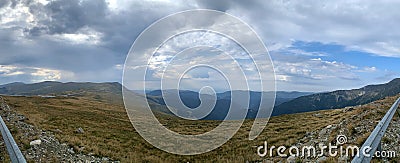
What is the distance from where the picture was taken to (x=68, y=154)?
14898mm

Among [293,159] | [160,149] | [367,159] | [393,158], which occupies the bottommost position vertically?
[160,149]

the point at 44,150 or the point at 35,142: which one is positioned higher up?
the point at 35,142

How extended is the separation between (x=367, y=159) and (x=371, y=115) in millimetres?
15121

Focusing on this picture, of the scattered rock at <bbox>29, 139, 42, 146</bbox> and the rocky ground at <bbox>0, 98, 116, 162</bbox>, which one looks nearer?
the rocky ground at <bbox>0, 98, 116, 162</bbox>

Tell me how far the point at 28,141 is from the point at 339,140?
54.1ft

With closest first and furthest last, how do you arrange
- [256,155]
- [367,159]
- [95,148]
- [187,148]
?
1. [367,159]
2. [256,155]
3. [95,148]
4. [187,148]

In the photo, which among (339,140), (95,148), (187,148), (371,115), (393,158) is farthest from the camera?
(187,148)

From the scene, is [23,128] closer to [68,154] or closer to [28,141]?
[28,141]

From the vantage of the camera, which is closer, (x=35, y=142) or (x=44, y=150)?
(x=44, y=150)

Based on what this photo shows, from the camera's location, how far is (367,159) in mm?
5547

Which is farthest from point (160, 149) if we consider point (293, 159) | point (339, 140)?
point (339, 140)

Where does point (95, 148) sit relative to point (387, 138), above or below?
below

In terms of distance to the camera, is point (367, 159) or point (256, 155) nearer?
point (367, 159)

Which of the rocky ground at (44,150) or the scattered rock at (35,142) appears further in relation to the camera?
the scattered rock at (35,142)
